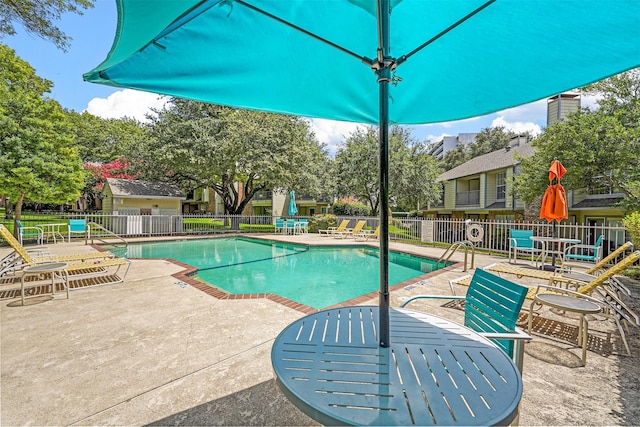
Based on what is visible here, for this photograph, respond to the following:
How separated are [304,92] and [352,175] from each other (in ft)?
61.9

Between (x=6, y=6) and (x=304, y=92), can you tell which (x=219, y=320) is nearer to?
(x=304, y=92)

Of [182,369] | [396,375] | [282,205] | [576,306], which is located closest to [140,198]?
[282,205]

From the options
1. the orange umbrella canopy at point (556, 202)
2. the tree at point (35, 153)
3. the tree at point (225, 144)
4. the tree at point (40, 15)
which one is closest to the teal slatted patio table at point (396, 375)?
the orange umbrella canopy at point (556, 202)

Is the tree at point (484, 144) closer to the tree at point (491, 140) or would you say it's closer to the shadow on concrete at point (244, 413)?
the tree at point (491, 140)

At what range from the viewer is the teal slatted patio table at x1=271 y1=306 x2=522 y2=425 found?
1.10 meters

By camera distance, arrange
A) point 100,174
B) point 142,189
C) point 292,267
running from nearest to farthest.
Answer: point 292,267
point 142,189
point 100,174


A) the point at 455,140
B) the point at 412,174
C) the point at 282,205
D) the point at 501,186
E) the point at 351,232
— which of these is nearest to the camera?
the point at 351,232

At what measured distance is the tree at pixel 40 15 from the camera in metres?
7.58

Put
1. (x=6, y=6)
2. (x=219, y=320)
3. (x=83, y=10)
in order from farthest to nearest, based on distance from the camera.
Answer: (x=83, y=10), (x=6, y=6), (x=219, y=320)

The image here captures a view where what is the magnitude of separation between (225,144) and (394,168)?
11064mm

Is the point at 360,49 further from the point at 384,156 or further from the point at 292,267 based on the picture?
the point at 292,267

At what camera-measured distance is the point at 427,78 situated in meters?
2.40

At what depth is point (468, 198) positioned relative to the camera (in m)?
22.5

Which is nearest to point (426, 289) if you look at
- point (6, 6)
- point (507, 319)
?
point (507, 319)
